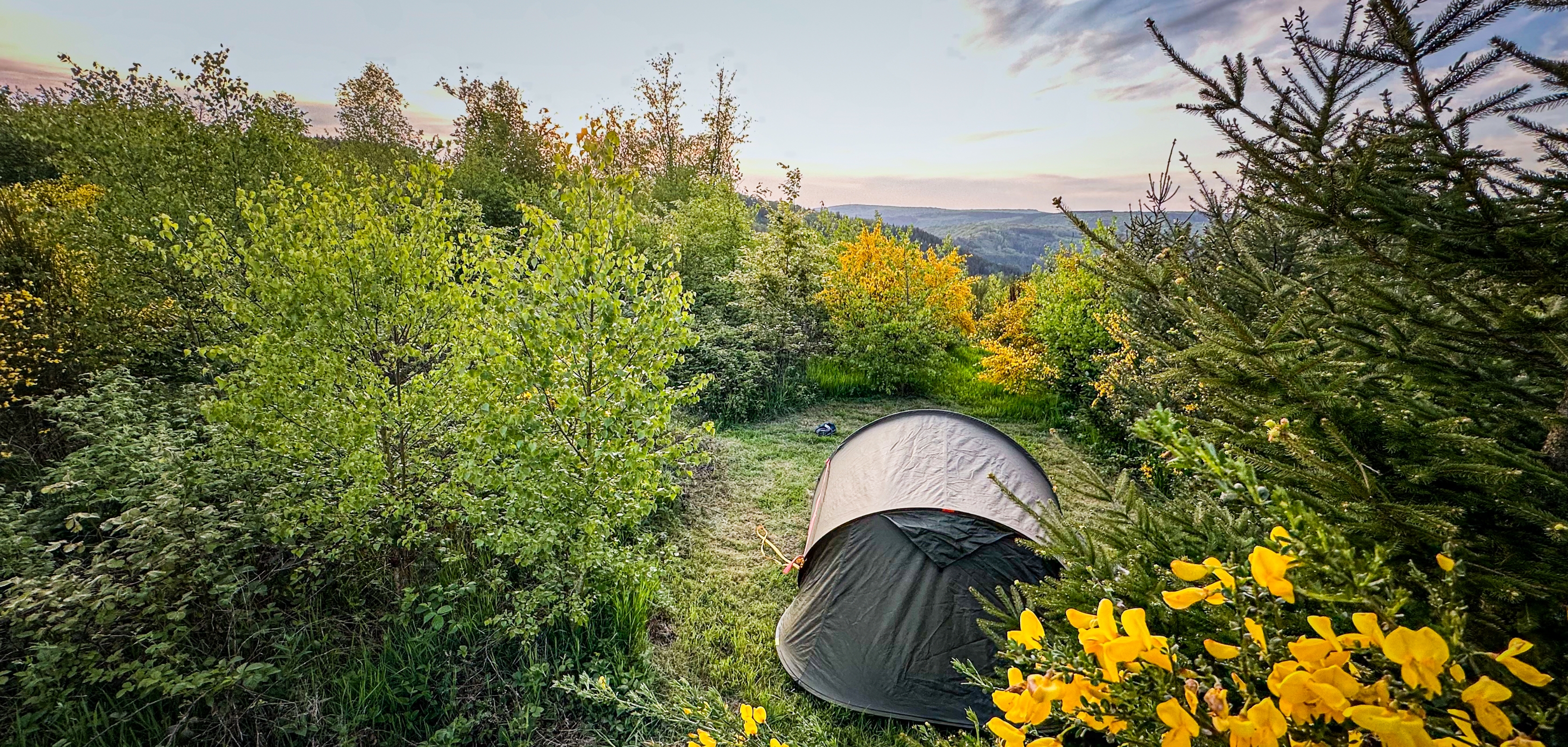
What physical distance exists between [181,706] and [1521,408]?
5437 millimetres

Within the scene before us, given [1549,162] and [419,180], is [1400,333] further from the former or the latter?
[419,180]

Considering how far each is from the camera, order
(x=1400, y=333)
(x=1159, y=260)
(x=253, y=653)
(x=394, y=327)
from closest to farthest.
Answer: (x=1400, y=333) < (x=1159, y=260) < (x=253, y=653) < (x=394, y=327)

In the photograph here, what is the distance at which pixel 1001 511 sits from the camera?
383cm

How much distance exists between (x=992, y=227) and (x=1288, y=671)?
12756 cm

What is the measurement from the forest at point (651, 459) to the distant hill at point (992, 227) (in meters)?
73.3

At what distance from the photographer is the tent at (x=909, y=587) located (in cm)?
370

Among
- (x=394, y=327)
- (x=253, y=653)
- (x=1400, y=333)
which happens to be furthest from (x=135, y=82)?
(x=1400, y=333)

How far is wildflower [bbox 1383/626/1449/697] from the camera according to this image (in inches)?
21.1

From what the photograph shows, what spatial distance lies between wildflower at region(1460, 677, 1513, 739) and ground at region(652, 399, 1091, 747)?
6.23ft

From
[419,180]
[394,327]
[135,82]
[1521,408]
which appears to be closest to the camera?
[1521,408]

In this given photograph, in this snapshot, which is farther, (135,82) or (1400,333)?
(135,82)

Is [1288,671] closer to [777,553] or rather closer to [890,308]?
[777,553]

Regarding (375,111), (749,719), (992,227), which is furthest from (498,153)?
(992,227)

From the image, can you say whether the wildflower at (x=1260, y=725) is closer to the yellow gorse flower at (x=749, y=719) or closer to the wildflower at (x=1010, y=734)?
the wildflower at (x=1010, y=734)
